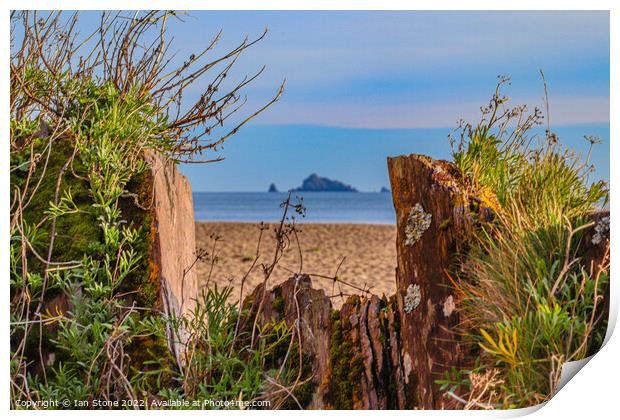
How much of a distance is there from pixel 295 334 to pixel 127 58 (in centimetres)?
172

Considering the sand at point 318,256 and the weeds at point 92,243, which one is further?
the sand at point 318,256

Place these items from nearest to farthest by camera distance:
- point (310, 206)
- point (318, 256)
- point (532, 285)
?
point (532, 285), point (318, 256), point (310, 206)

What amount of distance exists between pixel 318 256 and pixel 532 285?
666 cm

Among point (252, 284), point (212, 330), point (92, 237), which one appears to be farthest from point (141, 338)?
point (252, 284)

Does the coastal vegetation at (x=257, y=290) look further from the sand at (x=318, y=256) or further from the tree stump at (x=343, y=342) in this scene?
the sand at (x=318, y=256)

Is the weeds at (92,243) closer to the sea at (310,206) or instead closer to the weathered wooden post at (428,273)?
the weathered wooden post at (428,273)

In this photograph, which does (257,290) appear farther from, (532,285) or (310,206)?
(310,206)

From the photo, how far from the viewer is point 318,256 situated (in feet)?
31.6

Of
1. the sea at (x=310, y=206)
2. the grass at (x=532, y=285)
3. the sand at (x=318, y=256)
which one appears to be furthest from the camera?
the sea at (x=310, y=206)

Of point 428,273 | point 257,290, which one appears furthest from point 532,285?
point 257,290

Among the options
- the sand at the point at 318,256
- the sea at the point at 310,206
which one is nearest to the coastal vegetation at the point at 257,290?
the sand at the point at 318,256

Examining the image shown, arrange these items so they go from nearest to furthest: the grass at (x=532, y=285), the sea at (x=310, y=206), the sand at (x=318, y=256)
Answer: the grass at (x=532, y=285)
the sand at (x=318, y=256)
the sea at (x=310, y=206)

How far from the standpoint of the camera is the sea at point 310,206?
97.3ft

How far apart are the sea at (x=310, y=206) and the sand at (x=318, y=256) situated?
571 inches
